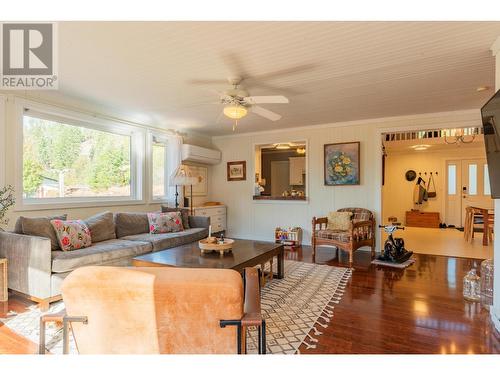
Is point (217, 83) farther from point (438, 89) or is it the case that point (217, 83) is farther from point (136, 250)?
point (438, 89)

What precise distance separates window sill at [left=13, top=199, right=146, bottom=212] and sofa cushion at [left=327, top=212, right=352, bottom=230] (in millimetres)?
3383

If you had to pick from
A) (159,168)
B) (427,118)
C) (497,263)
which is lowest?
(497,263)

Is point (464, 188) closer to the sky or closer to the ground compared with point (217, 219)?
closer to the sky

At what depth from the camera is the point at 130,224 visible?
4188 mm

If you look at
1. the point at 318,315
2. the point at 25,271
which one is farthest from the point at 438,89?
the point at 25,271

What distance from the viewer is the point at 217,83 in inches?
133

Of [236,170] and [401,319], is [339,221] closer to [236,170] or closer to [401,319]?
[401,319]

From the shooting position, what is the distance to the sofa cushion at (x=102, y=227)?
360cm

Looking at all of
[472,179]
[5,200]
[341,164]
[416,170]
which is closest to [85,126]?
[5,200]

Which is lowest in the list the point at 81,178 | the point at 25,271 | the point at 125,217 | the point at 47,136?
the point at 25,271

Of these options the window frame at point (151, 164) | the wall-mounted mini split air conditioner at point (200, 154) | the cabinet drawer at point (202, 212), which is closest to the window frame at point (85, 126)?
the window frame at point (151, 164)

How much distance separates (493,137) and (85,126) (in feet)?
16.3

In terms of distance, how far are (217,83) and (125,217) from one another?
2.41m

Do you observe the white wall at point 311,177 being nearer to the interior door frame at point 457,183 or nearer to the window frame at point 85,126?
the window frame at point 85,126
